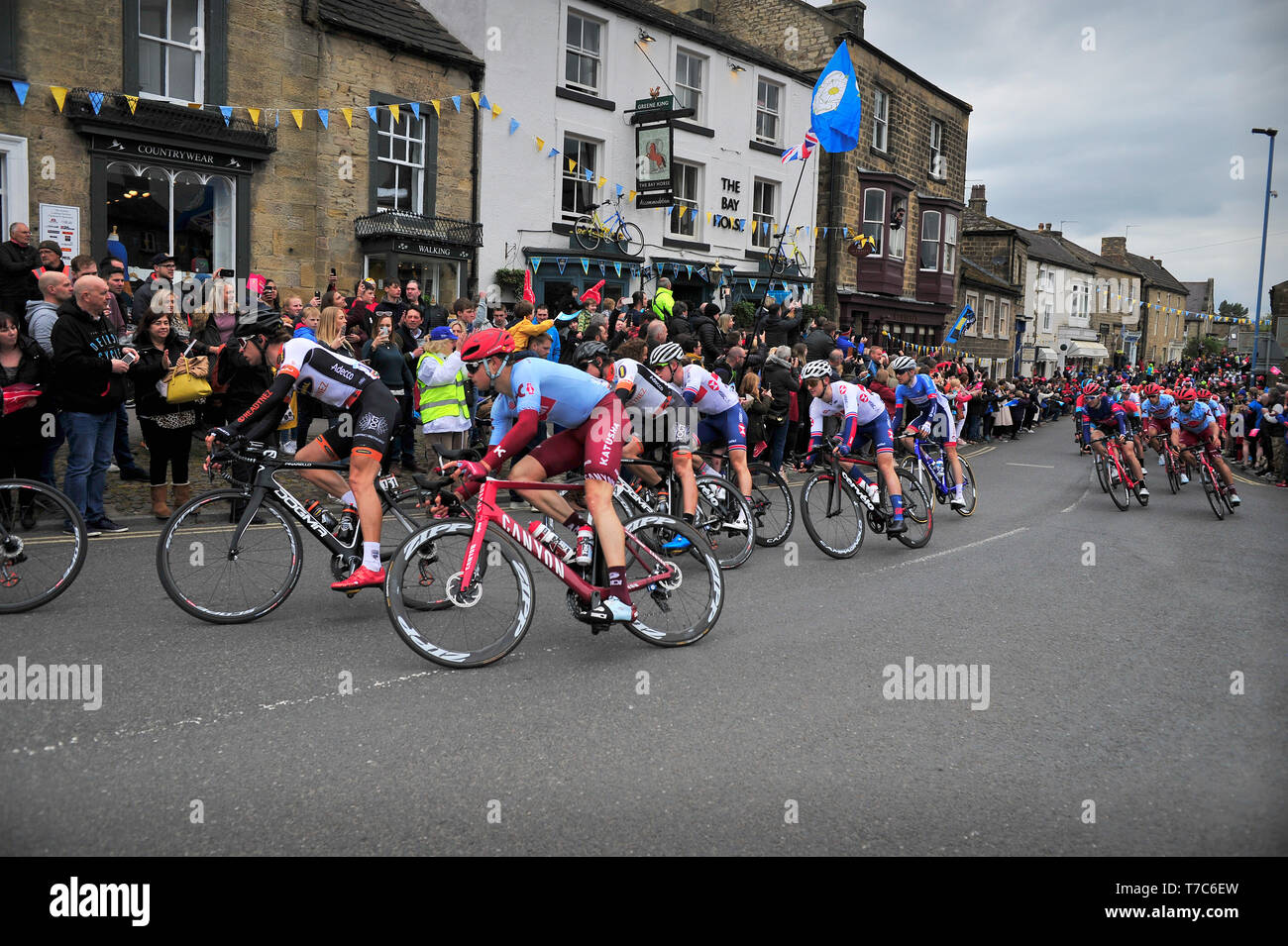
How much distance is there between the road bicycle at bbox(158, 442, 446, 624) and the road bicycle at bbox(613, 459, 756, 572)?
277cm

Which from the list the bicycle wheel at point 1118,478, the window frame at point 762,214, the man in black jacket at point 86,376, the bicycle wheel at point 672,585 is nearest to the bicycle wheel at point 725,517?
the bicycle wheel at point 672,585

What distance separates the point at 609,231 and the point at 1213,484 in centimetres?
1382

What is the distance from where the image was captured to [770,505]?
955 cm

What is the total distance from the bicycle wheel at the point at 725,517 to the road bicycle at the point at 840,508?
2.46ft

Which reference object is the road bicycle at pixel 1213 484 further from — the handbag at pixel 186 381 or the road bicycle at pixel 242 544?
the handbag at pixel 186 381

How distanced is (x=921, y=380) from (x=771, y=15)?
2315 cm

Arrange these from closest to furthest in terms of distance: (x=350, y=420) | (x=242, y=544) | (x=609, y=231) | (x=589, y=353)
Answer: (x=242, y=544), (x=350, y=420), (x=589, y=353), (x=609, y=231)

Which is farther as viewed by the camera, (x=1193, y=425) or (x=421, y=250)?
(x=421, y=250)

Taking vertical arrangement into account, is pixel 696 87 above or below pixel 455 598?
above

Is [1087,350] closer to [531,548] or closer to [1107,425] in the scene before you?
[1107,425]

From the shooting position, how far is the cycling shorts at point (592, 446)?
591 centimetres

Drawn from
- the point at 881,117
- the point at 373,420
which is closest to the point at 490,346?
the point at 373,420

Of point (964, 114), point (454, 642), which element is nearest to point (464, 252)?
point (454, 642)

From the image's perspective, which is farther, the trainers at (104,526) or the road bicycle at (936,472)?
the road bicycle at (936,472)
